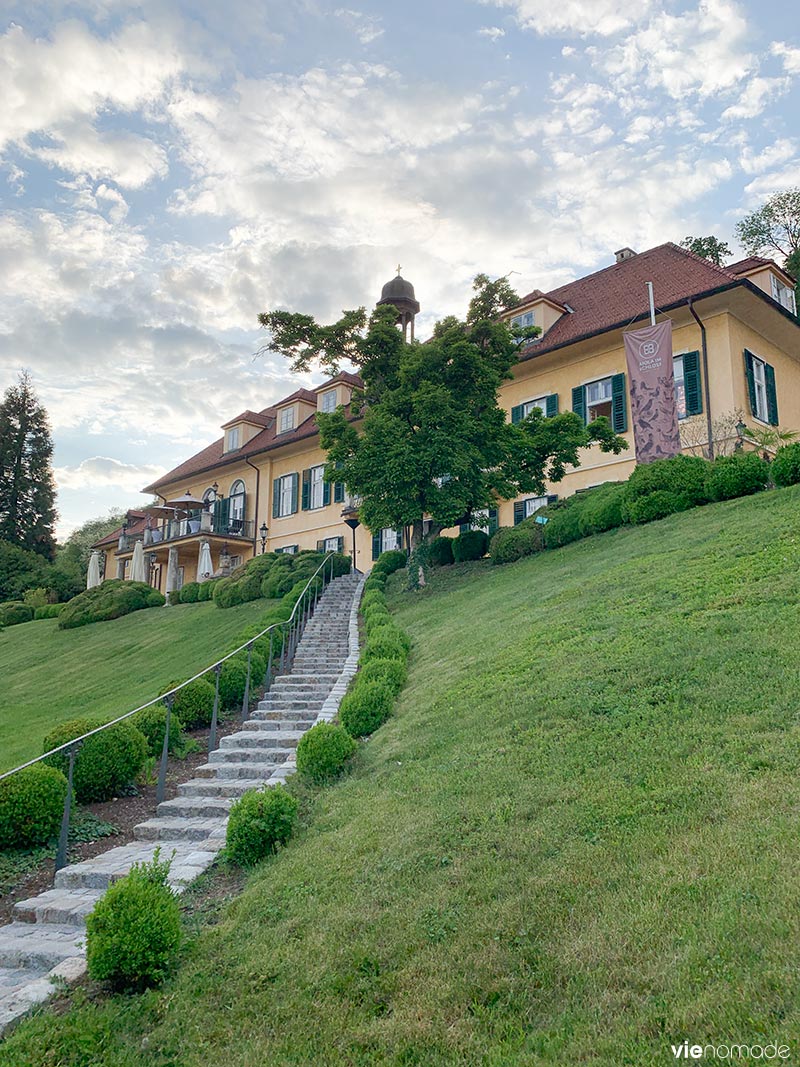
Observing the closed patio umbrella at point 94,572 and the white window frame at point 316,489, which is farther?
the closed patio umbrella at point 94,572

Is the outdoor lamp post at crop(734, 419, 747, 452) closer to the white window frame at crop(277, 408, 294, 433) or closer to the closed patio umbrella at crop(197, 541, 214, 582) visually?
the closed patio umbrella at crop(197, 541, 214, 582)

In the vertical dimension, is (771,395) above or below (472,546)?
above

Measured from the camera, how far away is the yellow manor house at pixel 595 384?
20.8 m

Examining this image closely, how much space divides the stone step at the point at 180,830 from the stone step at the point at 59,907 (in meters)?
1.04

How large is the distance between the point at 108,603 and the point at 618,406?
771 inches

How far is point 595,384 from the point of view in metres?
23.5

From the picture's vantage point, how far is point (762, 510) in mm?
12898

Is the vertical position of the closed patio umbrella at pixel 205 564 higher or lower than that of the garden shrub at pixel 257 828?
higher

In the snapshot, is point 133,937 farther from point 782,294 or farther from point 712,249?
point 712,249

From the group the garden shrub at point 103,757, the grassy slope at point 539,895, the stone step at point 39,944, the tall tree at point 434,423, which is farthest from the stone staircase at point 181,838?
the tall tree at point 434,423

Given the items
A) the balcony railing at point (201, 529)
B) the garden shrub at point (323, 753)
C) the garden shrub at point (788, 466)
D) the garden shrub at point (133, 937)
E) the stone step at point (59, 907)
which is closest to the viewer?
the garden shrub at point (133, 937)

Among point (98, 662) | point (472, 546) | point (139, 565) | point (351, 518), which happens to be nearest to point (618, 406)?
point (472, 546)

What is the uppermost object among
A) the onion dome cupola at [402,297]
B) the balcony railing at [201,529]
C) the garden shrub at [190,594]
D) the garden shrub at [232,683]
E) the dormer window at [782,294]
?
the onion dome cupola at [402,297]

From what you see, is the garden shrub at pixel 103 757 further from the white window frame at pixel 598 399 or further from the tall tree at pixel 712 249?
the tall tree at pixel 712 249
